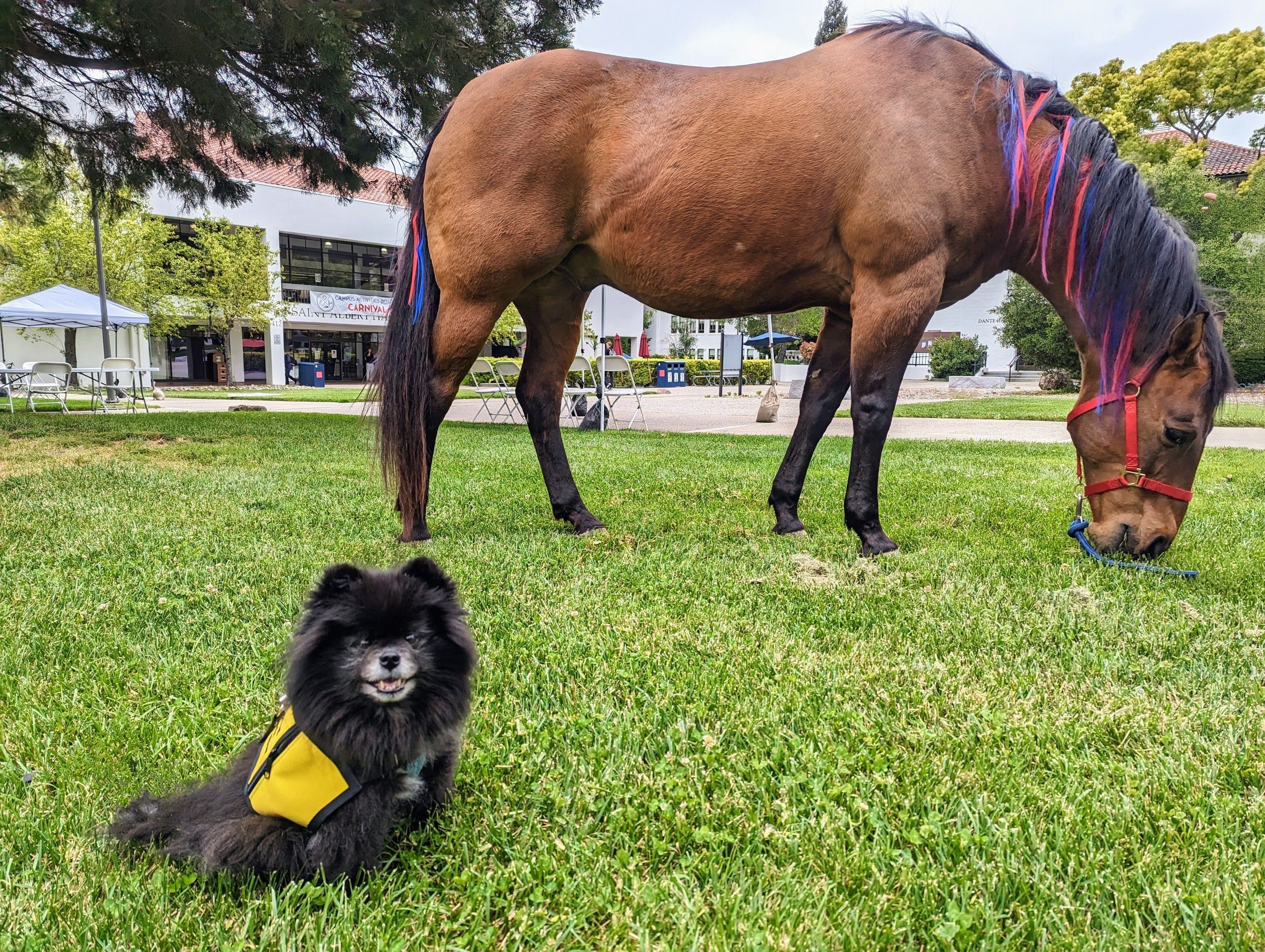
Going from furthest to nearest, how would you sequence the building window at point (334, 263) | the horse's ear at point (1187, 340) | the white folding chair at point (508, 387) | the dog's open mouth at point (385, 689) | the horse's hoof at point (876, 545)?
the building window at point (334, 263) → the white folding chair at point (508, 387) → the horse's hoof at point (876, 545) → the horse's ear at point (1187, 340) → the dog's open mouth at point (385, 689)

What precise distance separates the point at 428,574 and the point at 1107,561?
3.35 m

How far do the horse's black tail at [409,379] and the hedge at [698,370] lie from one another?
27.6 m

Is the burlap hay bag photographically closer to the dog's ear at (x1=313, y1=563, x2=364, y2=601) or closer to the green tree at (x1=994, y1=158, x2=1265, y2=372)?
the green tree at (x1=994, y1=158, x2=1265, y2=372)

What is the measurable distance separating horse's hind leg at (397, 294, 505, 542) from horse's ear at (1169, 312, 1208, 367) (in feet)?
10.4

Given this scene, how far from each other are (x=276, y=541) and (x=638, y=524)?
2.02 m

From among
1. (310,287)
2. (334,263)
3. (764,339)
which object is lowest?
(764,339)

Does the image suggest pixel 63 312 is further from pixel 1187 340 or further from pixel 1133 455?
pixel 1187 340

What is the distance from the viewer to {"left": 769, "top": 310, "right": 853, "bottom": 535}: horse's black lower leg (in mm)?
4094

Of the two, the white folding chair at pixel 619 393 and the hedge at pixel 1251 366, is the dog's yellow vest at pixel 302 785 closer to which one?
the white folding chair at pixel 619 393

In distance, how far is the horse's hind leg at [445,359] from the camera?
3.84 meters

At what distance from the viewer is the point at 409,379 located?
151 inches

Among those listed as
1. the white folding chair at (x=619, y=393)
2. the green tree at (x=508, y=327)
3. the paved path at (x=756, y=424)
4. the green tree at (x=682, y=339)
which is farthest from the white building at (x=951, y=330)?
the white folding chair at (x=619, y=393)

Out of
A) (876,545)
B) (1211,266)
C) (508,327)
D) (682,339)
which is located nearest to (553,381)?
(876,545)

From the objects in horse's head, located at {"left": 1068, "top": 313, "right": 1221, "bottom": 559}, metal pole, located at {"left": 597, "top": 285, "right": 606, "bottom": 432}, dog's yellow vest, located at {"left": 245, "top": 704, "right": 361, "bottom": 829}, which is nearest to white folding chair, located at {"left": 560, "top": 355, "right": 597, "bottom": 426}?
metal pole, located at {"left": 597, "top": 285, "right": 606, "bottom": 432}
